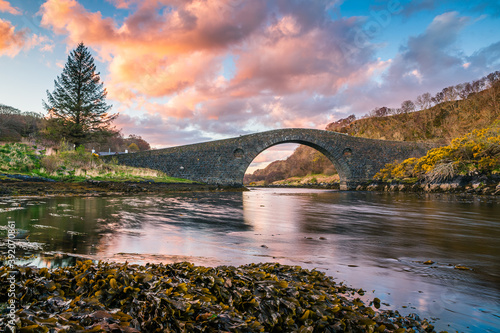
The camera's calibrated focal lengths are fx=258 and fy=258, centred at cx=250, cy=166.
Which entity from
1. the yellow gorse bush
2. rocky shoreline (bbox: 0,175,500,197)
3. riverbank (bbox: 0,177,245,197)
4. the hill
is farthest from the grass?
the hill

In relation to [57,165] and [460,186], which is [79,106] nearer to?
[57,165]

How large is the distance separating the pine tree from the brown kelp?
27505mm

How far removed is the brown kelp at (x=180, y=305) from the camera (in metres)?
1.57

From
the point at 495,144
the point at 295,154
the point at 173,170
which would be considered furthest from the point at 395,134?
the point at 173,170

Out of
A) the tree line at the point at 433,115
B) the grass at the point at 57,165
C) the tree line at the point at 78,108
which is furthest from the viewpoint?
the tree line at the point at 433,115

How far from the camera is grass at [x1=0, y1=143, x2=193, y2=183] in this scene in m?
14.6

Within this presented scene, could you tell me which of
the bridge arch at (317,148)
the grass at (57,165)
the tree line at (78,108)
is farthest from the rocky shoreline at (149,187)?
the tree line at (78,108)

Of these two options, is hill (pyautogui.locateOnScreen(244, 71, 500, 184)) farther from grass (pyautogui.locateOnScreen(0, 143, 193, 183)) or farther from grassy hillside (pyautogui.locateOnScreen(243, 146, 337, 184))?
grass (pyautogui.locateOnScreen(0, 143, 193, 183))

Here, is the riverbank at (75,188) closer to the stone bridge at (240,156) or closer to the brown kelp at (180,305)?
the stone bridge at (240,156)

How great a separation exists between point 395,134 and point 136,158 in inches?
1693

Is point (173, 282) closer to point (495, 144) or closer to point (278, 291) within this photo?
point (278, 291)

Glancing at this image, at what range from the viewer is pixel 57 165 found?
16.0 m

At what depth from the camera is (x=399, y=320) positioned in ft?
6.48

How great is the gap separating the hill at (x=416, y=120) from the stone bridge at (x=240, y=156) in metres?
13.7
